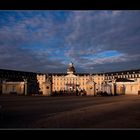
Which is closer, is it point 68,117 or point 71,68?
point 68,117

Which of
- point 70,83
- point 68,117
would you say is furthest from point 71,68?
point 68,117

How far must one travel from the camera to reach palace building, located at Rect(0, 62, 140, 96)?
6506 centimetres

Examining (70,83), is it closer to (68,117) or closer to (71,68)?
(71,68)

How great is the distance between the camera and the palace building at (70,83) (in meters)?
65.1

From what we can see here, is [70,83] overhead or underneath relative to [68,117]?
overhead

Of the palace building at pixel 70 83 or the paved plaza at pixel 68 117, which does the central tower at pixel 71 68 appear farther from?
the paved plaza at pixel 68 117

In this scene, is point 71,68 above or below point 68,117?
above

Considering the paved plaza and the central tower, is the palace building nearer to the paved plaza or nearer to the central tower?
the central tower

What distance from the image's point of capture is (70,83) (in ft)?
433

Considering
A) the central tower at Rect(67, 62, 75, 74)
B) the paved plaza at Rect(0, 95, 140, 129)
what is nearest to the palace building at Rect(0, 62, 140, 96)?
the central tower at Rect(67, 62, 75, 74)

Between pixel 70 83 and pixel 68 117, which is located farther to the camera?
pixel 70 83

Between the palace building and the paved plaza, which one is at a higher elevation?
the palace building

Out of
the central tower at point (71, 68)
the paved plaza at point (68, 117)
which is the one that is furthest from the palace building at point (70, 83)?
the paved plaza at point (68, 117)
